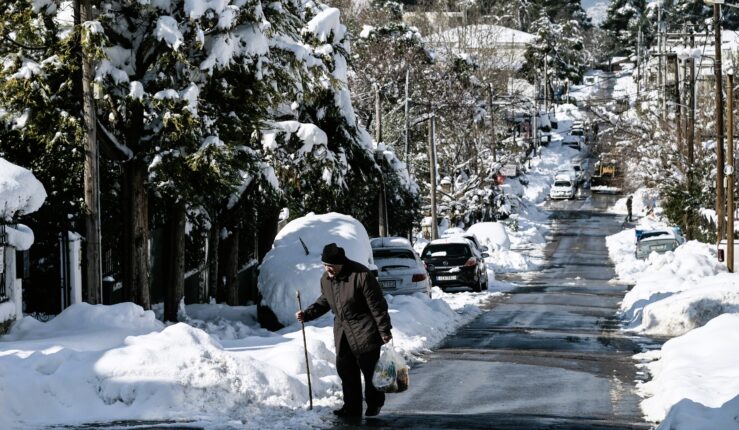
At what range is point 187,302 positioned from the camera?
2838 cm

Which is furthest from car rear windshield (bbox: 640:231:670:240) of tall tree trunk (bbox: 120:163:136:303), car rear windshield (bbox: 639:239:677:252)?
tall tree trunk (bbox: 120:163:136:303)

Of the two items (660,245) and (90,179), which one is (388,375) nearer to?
(90,179)

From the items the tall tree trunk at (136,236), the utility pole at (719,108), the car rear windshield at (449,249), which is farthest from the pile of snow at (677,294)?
the tall tree trunk at (136,236)

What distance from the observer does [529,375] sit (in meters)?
15.0

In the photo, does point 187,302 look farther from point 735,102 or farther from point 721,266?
point 735,102

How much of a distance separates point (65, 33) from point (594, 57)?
469ft

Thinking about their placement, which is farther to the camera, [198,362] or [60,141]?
[60,141]

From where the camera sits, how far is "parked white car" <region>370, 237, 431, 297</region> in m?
27.8

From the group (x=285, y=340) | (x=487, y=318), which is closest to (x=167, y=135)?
(x=285, y=340)

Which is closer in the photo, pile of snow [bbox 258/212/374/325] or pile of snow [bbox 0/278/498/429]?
pile of snow [bbox 0/278/498/429]

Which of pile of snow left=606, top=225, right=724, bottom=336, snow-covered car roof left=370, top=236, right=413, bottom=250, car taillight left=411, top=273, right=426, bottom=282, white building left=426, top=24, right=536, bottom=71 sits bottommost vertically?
pile of snow left=606, top=225, right=724, bottom=336

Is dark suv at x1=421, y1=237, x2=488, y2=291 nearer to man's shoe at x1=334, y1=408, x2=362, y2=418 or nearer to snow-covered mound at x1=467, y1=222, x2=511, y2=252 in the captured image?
snow-covered mound at x1=467, y1=222, x2=511, y2=252

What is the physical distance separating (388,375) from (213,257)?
16.5 metres

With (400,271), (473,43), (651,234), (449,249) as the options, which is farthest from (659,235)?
(473,43)
